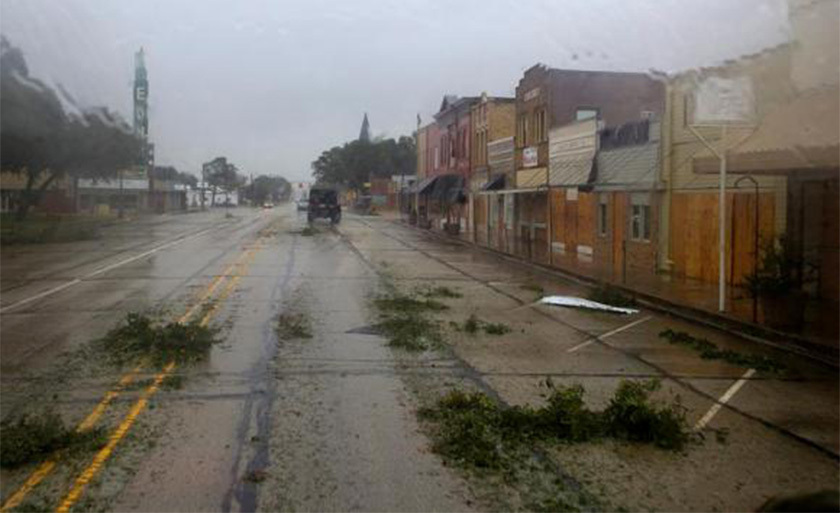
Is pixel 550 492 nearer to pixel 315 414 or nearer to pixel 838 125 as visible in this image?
pixel 315 414

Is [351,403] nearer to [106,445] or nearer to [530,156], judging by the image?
[106,445]

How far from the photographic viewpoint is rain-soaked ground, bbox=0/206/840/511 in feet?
20.6

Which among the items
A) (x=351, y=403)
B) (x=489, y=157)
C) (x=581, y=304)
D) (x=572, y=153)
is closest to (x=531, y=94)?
(x=572, y=153)

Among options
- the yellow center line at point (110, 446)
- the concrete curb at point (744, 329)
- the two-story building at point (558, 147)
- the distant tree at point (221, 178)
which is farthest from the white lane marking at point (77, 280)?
the distant tree at point (221, 178)

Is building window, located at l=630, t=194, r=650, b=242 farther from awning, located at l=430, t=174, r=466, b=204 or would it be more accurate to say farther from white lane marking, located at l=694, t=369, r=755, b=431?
awning, located at l=430, t=174, r=466, b=204

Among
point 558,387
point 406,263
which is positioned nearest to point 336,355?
point 558,387

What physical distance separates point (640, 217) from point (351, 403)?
751 inches

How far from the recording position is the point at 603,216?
30.0 m

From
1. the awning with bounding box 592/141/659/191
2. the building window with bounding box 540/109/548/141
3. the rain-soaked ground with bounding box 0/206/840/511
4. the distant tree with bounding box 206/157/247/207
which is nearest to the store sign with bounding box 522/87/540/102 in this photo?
the building window with bounding box 540/109/548/141

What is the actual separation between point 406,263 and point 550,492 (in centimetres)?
2327

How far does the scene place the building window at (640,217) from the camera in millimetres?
26203

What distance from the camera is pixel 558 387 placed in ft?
32.3

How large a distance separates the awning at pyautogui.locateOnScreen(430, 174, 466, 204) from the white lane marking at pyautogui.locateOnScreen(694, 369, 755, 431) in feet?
143

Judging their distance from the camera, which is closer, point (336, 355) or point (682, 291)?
point (336, 355)
